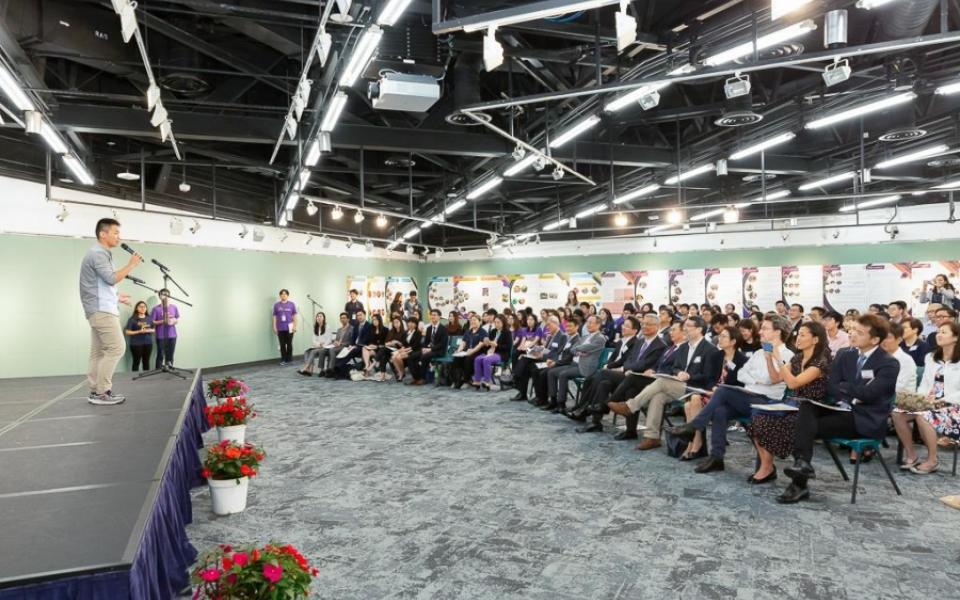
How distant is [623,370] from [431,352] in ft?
14.8

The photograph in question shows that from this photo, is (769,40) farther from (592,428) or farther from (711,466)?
(592,428)

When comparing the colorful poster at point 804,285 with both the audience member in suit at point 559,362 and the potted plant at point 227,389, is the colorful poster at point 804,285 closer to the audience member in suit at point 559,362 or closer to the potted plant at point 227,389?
the audience member in suit at point 559,362

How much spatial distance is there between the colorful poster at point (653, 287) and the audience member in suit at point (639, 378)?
940 cm

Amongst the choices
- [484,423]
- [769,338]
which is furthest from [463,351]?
[769,338]

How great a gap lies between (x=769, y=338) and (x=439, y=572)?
3494 mm

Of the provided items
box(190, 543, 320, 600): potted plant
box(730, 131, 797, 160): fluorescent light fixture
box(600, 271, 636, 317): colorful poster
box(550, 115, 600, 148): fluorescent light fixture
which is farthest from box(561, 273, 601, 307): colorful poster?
box(190, 543, 320, 600): potted plant

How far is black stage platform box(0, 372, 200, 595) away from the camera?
190 cm

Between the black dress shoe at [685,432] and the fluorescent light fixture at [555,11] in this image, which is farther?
the black dress shoe at [685,432]

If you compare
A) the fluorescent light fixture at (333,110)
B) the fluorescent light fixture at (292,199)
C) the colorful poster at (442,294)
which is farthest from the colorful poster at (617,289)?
the fluorescent light fixture at (333,110)

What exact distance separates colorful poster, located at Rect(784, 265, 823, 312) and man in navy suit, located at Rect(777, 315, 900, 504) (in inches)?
417

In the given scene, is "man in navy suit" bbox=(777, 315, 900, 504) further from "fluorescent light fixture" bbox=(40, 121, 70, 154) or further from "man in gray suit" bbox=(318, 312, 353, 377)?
"man in gray suit" bbox=(318, 312, 353, 377)

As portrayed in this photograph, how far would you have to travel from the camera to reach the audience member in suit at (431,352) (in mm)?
10219

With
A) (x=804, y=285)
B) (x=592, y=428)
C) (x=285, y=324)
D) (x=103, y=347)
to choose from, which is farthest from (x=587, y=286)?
(x=103, y=347)

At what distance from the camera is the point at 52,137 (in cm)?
620
